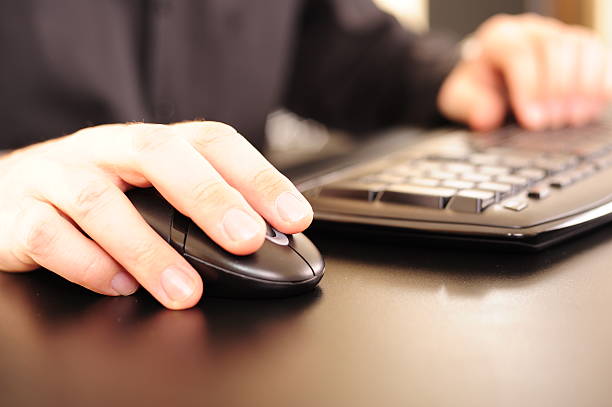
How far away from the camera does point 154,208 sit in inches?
16.2

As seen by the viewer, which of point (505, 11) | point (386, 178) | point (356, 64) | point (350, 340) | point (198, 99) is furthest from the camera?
point (505, 11)

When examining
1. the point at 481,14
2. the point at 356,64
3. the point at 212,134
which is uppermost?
the point at 481,14

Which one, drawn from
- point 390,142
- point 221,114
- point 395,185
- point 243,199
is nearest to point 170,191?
point 243,199

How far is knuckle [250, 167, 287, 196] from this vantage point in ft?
1.31

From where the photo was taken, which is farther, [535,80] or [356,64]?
[356,64]

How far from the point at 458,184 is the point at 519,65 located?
17.6 inches

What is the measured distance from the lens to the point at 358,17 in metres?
1.29

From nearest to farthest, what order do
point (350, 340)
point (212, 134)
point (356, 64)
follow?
1. point (350, 340)
2. point (212, 134)
3. point (356, 64)

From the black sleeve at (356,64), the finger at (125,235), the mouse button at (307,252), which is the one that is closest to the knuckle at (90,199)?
the finger at (125,235)

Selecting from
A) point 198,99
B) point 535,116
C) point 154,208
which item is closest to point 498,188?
point 154,208

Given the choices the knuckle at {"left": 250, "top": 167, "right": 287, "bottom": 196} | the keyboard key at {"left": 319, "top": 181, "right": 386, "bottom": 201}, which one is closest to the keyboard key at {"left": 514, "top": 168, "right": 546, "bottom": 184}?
the keyboard key at {"left": 319, "top": 181, "right": 386, "bottom": 201}

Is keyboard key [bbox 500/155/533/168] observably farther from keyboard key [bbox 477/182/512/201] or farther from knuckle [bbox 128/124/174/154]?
knuckle [bbox 128/124/174/154]

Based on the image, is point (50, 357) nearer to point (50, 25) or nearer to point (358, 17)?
point (50, 25)

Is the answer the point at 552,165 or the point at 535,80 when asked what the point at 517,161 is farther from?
the point at 535,80
